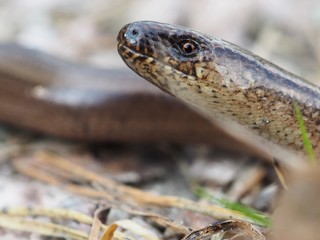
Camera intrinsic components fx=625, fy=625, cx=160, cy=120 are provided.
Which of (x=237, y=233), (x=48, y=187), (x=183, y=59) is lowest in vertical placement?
(x=48, y=187)

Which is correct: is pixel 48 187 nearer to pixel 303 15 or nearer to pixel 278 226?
Result: pixel 278 226

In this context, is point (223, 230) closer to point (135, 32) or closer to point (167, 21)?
point (135, 32)

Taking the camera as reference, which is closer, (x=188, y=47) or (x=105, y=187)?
(x=188, y=47)

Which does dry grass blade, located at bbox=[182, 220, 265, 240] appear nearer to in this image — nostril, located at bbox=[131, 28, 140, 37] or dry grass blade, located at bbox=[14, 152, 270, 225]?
dry grass blade, located at bbox=[14, 152, 270, 225]

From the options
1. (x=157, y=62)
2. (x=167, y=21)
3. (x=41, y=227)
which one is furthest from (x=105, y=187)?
(x=167, y=21)

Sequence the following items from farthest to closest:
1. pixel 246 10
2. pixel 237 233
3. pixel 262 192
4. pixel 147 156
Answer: pixel 246 10 < pixel 147 156 < pixel 262 192 < pixel 237 233

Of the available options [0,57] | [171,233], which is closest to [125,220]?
[171,233]
